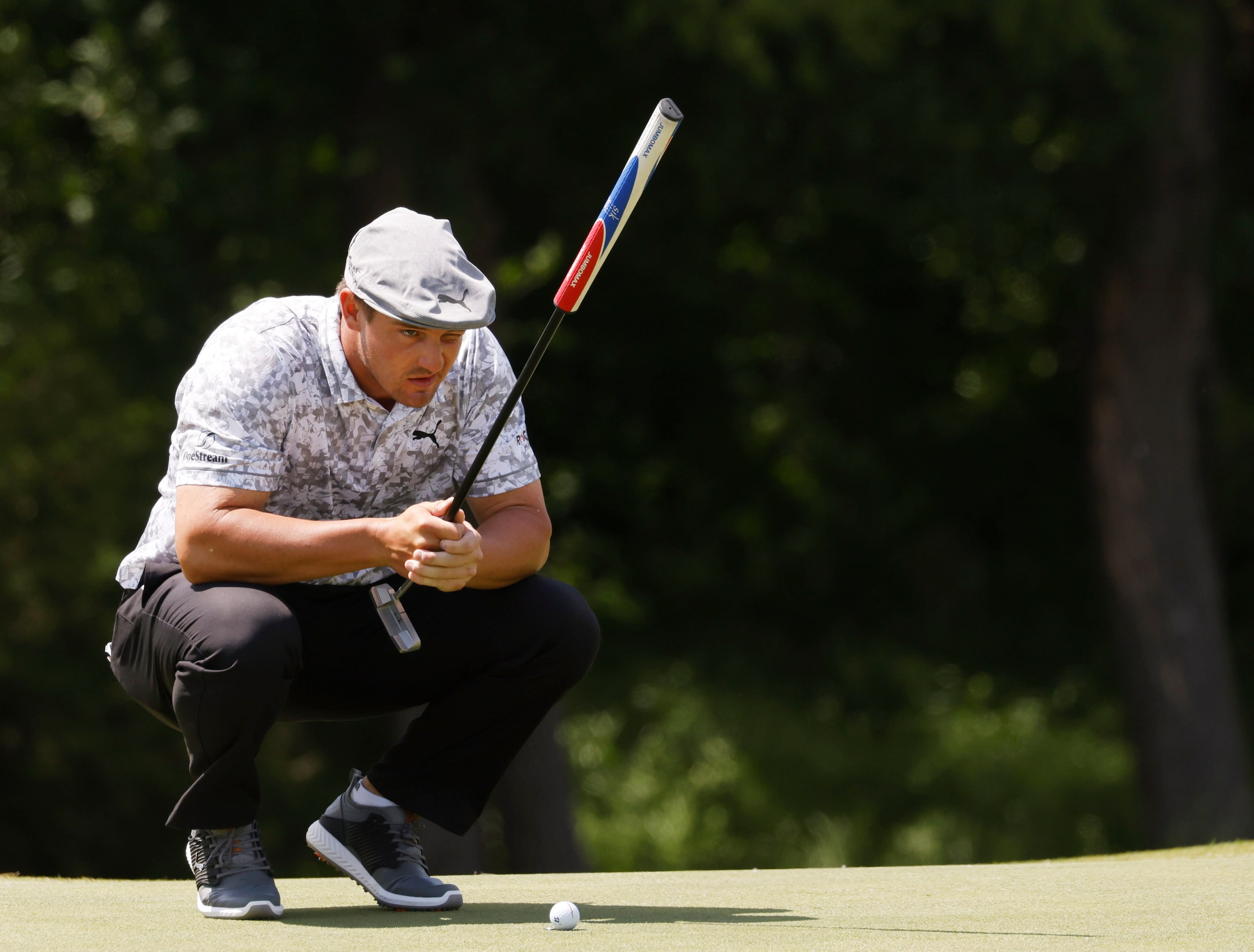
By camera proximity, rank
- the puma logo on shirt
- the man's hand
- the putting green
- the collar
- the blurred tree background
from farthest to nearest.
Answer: the blurred tree background, the puma logo on shirt, the collar, the man's hand, the putting green

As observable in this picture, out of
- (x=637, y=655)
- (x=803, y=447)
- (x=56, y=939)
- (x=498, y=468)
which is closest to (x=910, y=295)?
(x=803, y=447)

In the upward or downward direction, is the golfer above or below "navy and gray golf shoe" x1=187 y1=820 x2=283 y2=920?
above

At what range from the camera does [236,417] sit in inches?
107

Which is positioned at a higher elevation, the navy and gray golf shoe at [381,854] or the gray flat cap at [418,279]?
the gray flat cap at [418,279]

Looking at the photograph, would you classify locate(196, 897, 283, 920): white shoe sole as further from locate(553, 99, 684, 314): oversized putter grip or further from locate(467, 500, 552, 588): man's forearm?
locate(553, 99, 684, 314): oversized putter grip

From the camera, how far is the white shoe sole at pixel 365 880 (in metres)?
2.86

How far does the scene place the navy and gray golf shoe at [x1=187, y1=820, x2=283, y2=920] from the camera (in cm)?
271

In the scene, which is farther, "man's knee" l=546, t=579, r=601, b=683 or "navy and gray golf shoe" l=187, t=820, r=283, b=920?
"man's knee" l=546, t=579, r=601, b=683

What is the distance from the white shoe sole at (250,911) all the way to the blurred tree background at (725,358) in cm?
393

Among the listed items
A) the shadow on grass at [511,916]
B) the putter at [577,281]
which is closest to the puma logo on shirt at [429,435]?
the putter at [577,281]

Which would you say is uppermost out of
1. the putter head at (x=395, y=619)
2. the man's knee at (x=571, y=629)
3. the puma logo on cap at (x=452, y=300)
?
the puma logo on cap at (x=452, y=300)

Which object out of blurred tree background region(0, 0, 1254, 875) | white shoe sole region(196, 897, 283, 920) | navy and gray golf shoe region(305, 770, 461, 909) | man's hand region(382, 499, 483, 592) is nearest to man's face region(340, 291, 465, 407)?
man's hand region(382, 499, 483, 592)

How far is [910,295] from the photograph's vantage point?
10.4m

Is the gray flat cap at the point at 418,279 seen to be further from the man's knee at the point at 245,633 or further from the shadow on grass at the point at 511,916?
the shadow on grass at the point at 511,916
